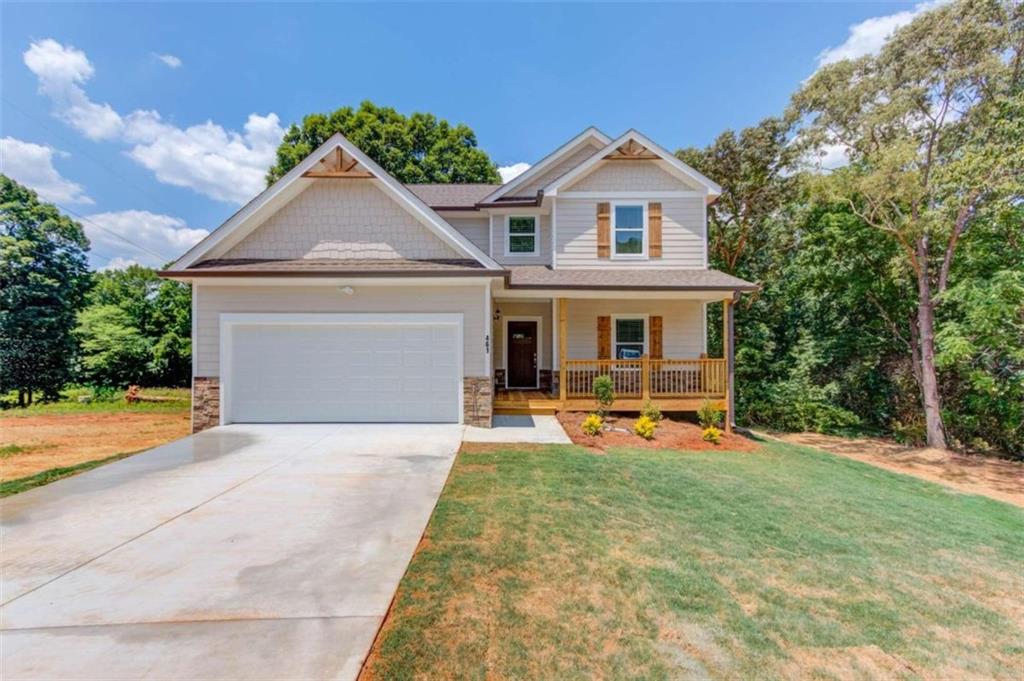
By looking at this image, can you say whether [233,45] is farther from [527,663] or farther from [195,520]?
[527,663]

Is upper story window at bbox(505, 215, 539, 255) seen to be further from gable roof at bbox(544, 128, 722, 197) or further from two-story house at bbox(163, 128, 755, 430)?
two-story house at bbox(163, 128, 755, 430)

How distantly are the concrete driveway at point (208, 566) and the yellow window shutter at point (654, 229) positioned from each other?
8824 millimetres

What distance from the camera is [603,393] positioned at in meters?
10.2

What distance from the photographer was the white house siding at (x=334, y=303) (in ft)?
30.1

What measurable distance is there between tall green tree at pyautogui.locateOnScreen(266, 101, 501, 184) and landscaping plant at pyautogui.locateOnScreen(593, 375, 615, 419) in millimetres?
17901

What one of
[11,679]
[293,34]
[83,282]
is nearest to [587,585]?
[11,679]

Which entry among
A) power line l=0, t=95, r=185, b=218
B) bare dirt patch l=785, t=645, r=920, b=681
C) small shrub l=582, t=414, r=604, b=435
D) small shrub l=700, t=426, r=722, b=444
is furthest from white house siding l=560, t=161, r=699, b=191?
power line l=0, t=95, r=185, b=218

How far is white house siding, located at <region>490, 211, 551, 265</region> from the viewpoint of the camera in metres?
12.8

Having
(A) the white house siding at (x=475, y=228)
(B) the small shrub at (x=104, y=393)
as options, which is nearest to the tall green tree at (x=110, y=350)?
(B) the small shrub at (x=104, y=393)

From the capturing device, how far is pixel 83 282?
18859 mm

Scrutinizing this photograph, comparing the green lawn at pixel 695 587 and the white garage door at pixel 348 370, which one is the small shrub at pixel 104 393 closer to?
the white garage door at pixel 348 370

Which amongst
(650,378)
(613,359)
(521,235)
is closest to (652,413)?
(650,378)

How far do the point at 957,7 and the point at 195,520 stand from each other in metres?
17.8

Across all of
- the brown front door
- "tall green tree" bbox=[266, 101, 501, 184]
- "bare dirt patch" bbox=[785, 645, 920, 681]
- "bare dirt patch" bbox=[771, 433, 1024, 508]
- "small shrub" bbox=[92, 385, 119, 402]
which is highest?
"tall green tree" bbox=[266, 101, 501, 184]
